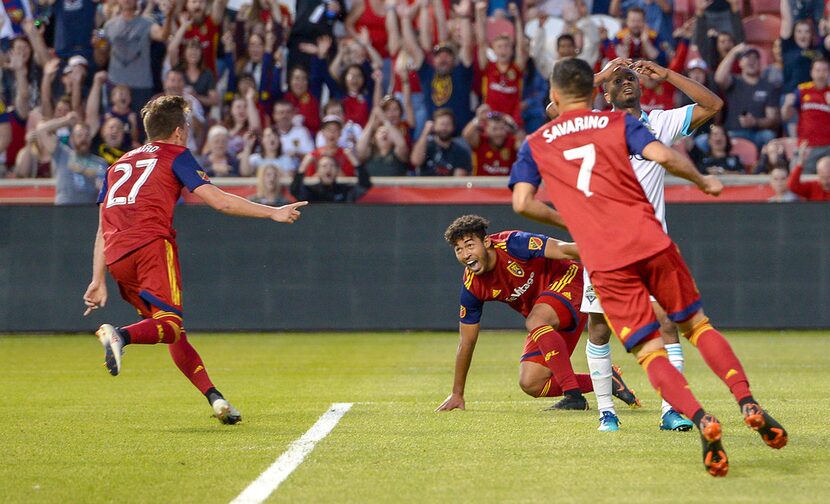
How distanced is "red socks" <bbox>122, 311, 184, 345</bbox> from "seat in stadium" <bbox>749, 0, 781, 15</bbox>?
1323cm

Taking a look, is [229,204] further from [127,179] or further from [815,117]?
[815,117]

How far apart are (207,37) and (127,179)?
10944 mm

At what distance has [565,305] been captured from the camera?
28.0 ft

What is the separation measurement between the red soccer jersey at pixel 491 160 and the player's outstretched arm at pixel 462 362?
27.9 feet

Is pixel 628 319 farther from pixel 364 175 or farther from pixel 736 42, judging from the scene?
pixel 736 42

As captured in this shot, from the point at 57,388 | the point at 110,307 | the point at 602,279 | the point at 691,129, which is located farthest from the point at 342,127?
the point at 602,279

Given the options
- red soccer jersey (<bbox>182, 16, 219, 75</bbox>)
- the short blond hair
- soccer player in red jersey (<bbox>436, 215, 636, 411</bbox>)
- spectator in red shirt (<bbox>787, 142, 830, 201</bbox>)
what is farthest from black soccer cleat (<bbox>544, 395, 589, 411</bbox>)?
red soccer jersey (<bbox>182, 16, 219, 75</bbox>)

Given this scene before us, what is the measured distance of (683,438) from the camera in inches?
275

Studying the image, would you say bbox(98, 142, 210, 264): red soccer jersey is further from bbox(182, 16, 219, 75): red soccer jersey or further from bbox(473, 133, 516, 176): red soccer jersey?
bbox(182, 16, 219, 75): red soccer jersey

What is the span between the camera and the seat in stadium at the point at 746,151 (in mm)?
17016

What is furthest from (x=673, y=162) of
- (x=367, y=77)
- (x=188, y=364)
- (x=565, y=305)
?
(x=367, y=77)

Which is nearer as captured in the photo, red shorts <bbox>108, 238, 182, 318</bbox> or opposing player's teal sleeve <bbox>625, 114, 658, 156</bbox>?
opposing player's teal sleeve <bbox>625, 114, 658, 156</bbox>

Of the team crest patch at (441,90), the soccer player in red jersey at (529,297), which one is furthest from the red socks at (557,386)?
the team crest patch at (441,90)

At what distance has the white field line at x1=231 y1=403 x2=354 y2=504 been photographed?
5438 mm
